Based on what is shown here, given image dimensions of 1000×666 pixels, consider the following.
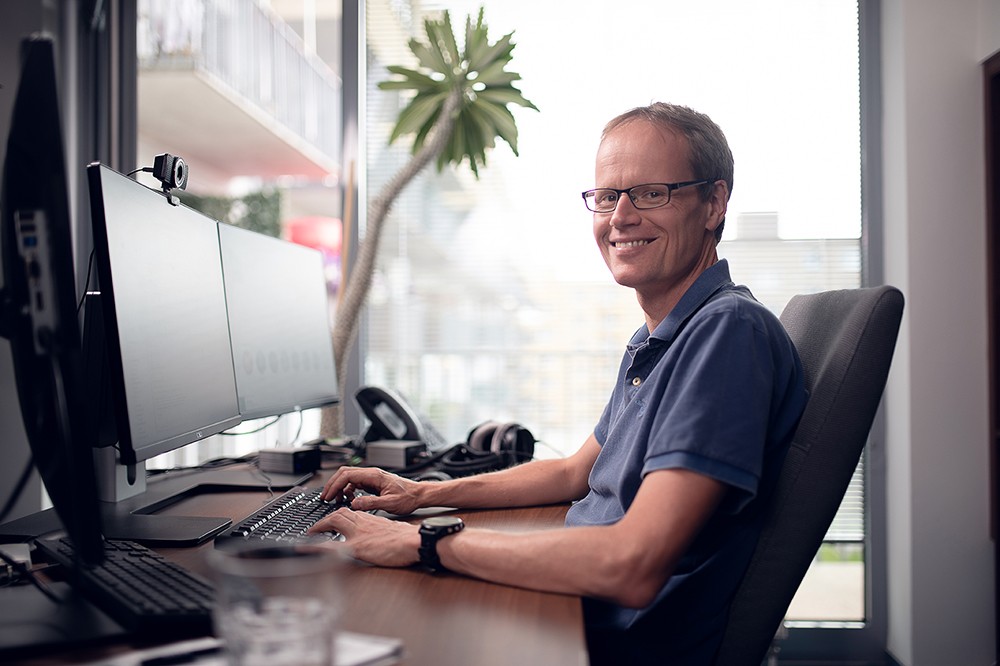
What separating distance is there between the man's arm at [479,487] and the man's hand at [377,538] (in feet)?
0.47

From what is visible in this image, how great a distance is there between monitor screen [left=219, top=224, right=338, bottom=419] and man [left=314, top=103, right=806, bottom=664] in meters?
0.41

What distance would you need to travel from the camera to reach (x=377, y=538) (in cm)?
105

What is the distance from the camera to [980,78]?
2.41 metres

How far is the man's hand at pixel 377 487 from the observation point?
1.33 m

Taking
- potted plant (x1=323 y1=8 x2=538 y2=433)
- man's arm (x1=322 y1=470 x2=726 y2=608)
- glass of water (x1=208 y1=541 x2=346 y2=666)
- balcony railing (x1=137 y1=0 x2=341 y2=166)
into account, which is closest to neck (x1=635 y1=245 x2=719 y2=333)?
man's arm (x1=322 y1=470 x2=726 y2=608)

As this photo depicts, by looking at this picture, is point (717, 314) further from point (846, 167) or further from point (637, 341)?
point (846, 167)

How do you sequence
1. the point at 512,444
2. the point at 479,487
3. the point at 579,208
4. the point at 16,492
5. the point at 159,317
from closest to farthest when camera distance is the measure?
1. the point at 159,317
2. the point at 479,487
3. the point at 512,444
4. the point at 16,492
5. the point at 579,208

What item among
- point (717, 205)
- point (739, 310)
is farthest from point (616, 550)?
point (717, 205)

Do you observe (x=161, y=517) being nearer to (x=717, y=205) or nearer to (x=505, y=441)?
(x=505, y=441)

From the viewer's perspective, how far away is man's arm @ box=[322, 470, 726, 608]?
0.90 m

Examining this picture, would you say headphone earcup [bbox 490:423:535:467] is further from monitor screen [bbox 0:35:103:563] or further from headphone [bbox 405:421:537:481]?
monitor screen [bbox 0:35:103:563]

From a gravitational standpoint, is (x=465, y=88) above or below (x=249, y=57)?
below

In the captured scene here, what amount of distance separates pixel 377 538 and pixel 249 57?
199 inches

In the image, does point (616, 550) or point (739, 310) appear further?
point (739, 310)
